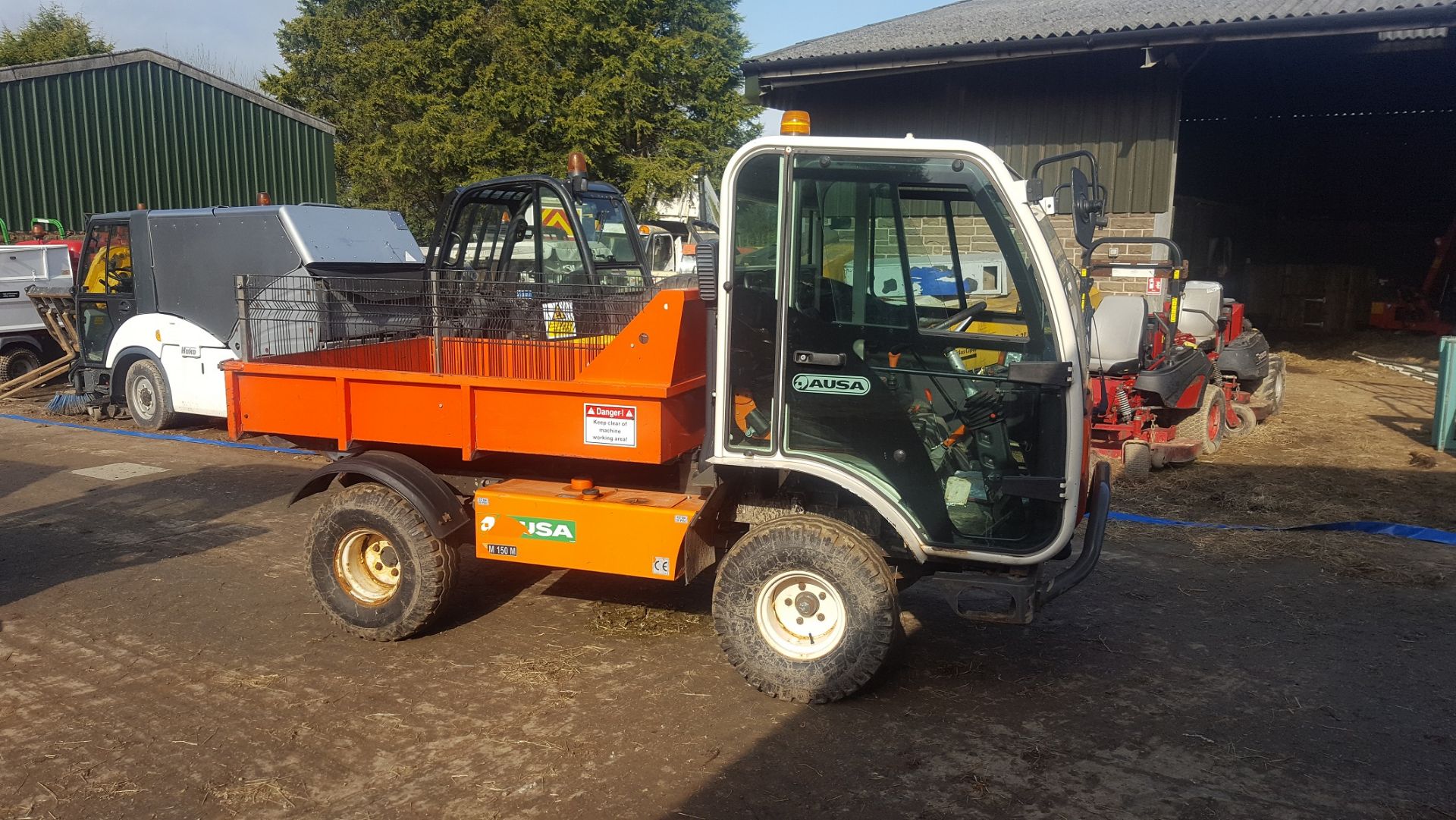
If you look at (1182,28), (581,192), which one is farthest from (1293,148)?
(581,192)

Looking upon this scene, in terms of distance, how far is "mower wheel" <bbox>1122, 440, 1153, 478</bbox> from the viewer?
8578 millimetres

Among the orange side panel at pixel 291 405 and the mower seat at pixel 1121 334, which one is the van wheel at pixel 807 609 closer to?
the orange side panel at pixel 291 405

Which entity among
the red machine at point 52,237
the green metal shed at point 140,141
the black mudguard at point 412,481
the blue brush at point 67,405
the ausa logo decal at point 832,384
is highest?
the green metal shed at point 140,141

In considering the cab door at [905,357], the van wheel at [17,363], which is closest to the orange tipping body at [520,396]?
the cab door at [905,357]

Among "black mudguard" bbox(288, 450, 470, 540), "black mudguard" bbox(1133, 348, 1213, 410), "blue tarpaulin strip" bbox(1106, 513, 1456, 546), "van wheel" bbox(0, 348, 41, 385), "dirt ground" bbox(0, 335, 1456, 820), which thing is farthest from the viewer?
"van wheel" bbox(0, 348, 41, 385)

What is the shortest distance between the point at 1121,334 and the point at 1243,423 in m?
2.85

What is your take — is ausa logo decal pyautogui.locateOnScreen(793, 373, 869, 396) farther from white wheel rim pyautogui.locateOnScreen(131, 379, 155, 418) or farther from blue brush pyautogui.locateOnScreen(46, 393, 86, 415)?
blue brush pyautogui.locateOnScreen(46, 393, 86, 415)

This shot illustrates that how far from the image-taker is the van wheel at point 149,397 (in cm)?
1086

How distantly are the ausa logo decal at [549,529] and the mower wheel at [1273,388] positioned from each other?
29.2 ft

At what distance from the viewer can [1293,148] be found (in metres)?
22.9

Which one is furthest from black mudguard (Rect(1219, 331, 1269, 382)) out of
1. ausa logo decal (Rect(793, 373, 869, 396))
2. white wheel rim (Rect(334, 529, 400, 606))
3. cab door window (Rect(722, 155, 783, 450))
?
white wheel rim (Rect(334, 529, 400, 606))

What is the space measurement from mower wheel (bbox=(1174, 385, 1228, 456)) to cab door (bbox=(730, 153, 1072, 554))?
5643 mm

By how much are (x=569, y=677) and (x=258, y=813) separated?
1445mm

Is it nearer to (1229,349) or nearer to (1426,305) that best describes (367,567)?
(1229,349)
